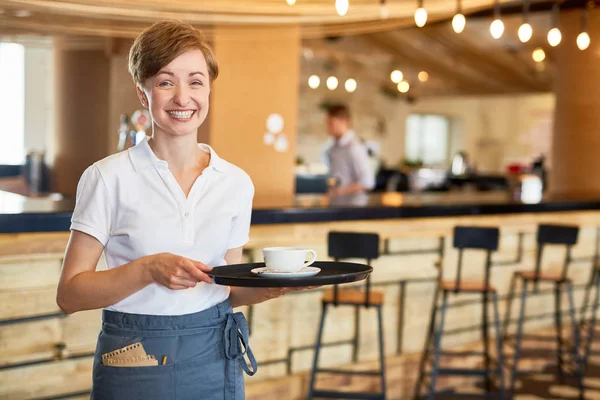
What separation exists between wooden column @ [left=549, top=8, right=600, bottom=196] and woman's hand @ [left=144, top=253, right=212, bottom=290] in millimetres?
6238

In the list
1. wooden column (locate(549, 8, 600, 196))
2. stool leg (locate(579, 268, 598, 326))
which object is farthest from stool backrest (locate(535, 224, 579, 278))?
wooden column (locate(549, 8, 600, 196))

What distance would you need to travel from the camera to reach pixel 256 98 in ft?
19.0

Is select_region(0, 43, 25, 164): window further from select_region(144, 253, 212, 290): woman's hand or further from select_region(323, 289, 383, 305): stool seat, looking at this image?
select_region(144, 253, 212, 290): woman's hand

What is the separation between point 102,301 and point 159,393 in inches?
8.1

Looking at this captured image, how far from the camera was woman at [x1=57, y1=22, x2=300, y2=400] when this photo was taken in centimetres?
133

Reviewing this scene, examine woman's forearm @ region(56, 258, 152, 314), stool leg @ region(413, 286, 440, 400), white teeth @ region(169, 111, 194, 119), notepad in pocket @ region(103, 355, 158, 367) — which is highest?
white teeth @ region(169, 111, 194, 119)

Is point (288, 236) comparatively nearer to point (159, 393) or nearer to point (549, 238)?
point (549, 238)

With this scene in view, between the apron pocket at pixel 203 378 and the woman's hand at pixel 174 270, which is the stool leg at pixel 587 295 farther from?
the woman's hand at pixel 174 270

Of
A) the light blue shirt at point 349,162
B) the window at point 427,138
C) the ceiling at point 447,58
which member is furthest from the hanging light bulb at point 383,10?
the window at point 427,138

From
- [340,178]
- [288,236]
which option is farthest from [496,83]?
[288,236]

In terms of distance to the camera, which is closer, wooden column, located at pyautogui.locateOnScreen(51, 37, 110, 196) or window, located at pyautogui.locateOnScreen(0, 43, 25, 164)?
window, located at pyautogui.locateOnScreen(0, 43, 25, 164)

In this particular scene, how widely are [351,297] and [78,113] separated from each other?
4095 mm

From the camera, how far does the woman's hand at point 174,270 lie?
1.22 m

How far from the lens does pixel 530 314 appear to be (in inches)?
222
